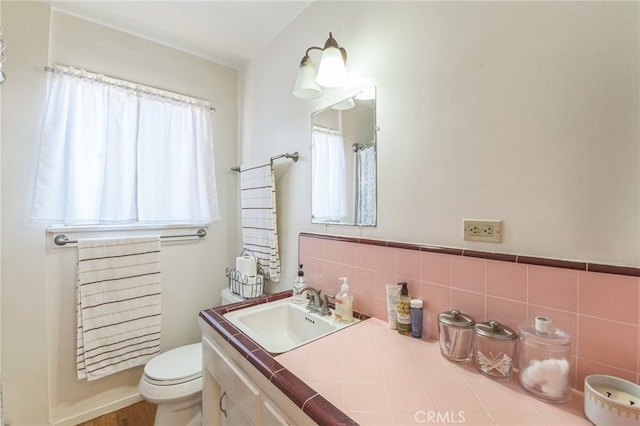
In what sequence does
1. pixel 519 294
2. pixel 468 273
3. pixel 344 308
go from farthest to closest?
1. pixel 344 308
2. pixel 468 273
3. pixel 519 294

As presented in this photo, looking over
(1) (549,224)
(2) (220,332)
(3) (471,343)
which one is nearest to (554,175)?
(1) (549,224)

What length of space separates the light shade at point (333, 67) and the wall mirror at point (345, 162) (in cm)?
13

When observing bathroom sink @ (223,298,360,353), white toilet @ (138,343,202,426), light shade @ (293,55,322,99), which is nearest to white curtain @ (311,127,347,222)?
light shade @ (293,55,322,99)

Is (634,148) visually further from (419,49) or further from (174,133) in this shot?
(174,133)

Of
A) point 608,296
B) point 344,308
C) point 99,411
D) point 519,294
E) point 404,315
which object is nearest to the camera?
point 608,296

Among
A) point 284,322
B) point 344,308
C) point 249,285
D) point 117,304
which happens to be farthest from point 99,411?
point 344,308

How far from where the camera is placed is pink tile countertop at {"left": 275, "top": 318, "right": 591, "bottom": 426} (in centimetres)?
62

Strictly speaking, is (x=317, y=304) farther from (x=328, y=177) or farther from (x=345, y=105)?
(x=345, y=105)

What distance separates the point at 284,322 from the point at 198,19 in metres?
1.89

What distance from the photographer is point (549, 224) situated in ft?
2.55

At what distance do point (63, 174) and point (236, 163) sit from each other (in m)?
1.08

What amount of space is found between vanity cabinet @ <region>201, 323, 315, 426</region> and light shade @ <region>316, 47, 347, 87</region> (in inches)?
46.2

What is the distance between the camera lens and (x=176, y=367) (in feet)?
5.00

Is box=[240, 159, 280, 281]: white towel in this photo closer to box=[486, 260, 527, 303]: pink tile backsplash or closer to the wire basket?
the wire basket
